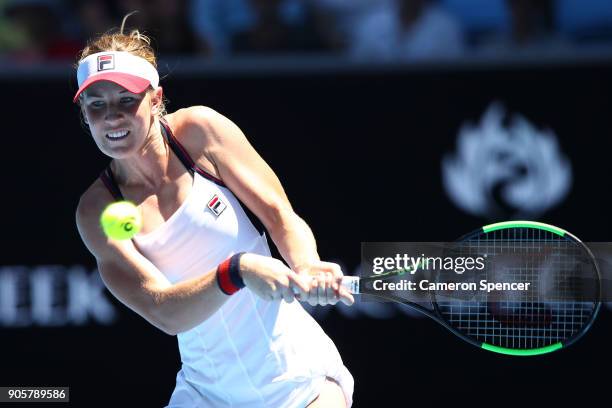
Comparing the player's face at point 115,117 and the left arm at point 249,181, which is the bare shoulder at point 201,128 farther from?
the player's face at point 115,117

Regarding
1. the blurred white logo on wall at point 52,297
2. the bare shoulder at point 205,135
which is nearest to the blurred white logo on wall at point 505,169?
the blurred white logo on wall at point 52,297

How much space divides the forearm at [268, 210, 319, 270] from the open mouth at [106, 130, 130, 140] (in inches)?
23.5

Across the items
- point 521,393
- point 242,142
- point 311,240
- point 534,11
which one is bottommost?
point 521,393

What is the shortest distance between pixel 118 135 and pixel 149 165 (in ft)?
0.73

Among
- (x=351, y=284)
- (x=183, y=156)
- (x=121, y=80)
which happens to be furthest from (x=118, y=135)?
(x=351, y=284)

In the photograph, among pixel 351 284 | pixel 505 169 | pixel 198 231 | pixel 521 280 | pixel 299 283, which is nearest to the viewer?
pixel 299 283

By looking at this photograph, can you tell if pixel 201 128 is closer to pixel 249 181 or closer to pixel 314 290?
pixel 249 181

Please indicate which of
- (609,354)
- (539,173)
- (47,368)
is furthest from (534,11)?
(47,368)

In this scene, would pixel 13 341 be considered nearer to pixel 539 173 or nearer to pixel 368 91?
pixel 368 91

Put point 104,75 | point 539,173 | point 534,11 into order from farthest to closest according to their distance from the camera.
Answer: point 534,11 → point 539,173 → point 104,75

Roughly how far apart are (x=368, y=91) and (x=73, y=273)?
6.18 feet

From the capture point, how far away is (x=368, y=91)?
589 centimetres

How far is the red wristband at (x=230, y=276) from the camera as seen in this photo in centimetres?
346

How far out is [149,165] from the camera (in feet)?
12.5
